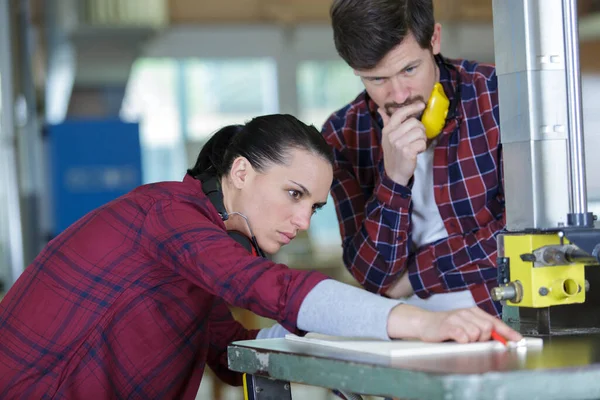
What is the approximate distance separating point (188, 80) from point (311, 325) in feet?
26.2

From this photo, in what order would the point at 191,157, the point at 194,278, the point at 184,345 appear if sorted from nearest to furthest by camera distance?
the point at 194,278 → the point at 184,345 → the point at 191,157

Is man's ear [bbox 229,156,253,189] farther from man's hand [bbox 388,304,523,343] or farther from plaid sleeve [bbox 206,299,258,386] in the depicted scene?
man's hand [bbox 388,304,523,343]

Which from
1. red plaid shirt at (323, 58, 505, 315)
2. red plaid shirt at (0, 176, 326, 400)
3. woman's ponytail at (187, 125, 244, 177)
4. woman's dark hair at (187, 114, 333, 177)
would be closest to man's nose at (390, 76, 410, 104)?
red plaid shirt at (323, 58, 505, 315)

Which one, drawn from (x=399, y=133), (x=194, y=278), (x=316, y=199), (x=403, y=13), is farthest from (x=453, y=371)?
(x=403, y=13)

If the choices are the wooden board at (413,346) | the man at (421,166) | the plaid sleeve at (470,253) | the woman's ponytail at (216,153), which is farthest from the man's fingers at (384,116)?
the wooden board at (413,346)

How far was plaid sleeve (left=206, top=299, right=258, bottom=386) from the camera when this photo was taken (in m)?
2.11

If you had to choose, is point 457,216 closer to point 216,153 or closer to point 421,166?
point 421,166

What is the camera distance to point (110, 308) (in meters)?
1.75

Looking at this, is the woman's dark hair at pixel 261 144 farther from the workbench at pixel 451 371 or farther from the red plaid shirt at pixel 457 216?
the workbench at pixel 451 371

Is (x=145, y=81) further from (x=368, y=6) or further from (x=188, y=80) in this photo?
(x=368, y=6)

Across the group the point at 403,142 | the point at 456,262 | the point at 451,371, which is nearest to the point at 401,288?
the point at 456,262

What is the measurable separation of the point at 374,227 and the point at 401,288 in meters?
0.20

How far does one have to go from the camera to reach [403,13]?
208 cm

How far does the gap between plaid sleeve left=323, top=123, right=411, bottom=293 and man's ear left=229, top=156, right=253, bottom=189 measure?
40 centimetres
